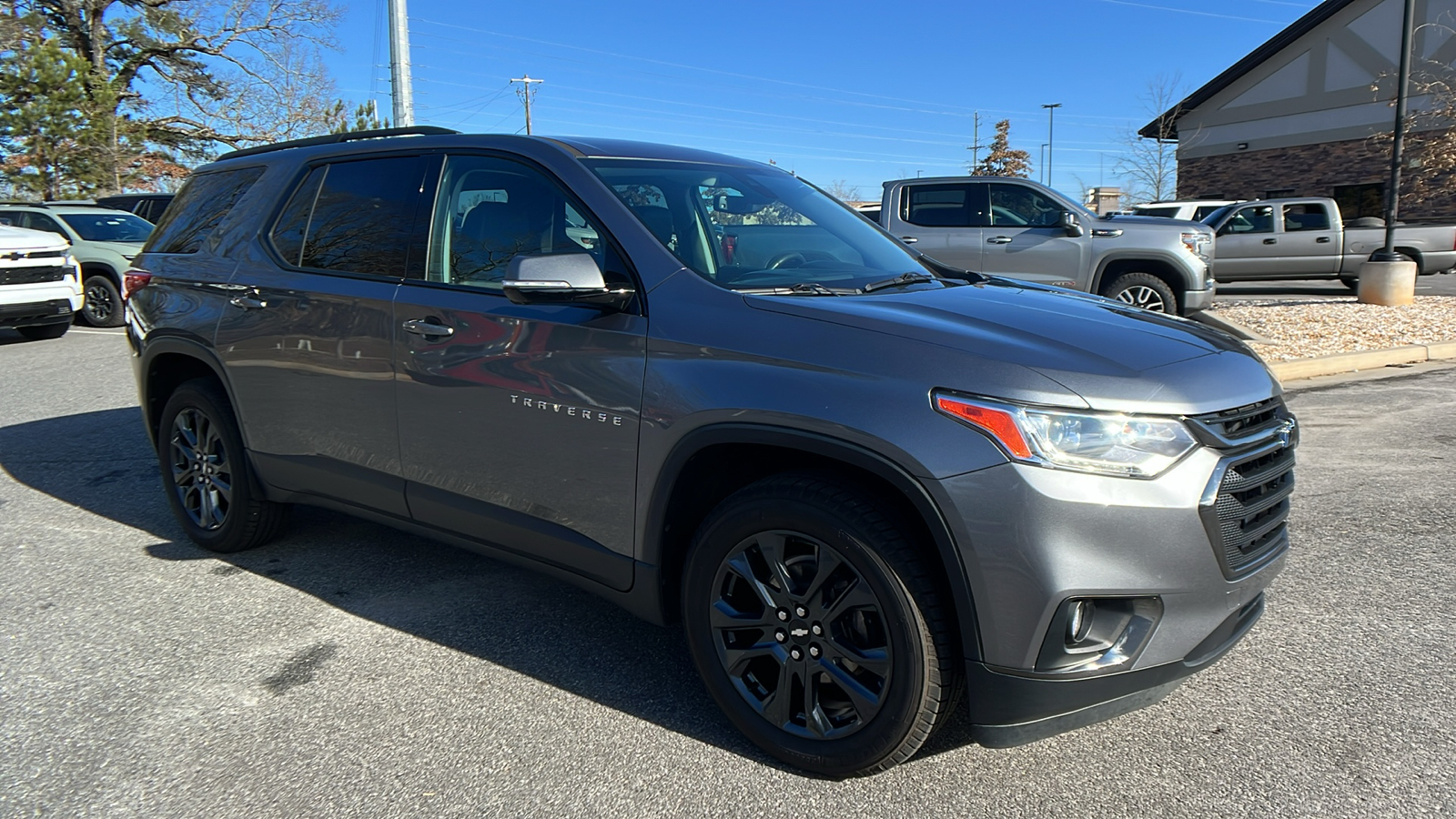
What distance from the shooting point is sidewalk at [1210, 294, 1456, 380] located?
9.71 m

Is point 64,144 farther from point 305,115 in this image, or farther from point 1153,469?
point 1153,469

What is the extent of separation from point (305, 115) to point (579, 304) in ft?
117

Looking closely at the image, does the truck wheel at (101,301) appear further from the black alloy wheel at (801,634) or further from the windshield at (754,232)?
the black alloy wheel at (801,634)

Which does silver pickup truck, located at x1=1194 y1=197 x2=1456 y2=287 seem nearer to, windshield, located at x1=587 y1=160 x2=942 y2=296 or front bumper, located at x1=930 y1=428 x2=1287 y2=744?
windshield, located at x1=587 y1=160 x2=942 y2=296

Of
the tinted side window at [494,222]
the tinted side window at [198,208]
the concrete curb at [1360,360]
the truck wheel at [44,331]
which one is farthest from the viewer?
the truck wheel at [44,331]

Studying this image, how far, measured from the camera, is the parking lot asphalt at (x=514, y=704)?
2.68 m

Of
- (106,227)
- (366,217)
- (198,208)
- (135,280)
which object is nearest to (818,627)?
(366,217)

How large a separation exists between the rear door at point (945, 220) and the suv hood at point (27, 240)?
10.5 metres

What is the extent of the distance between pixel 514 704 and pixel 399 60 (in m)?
14.3

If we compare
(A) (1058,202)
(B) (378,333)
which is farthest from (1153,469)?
(A) (1058,202)

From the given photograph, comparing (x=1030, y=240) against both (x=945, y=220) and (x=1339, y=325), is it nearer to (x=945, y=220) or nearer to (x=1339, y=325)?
(x=945, y=220)

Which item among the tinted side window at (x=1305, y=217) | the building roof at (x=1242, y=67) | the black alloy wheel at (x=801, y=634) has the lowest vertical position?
the black alloy wheel at (x=801, y=634)

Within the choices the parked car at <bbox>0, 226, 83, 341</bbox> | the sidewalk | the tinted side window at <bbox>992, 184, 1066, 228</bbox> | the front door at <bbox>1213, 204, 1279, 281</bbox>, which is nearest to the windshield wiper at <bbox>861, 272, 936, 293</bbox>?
the sidewalk

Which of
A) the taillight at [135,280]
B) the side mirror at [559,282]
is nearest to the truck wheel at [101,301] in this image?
the taillight at [135,280]
